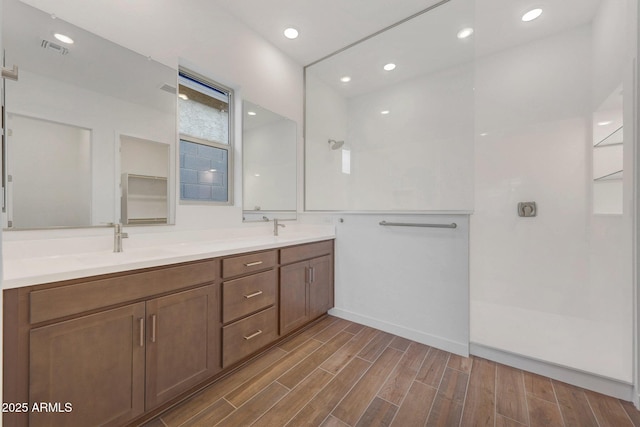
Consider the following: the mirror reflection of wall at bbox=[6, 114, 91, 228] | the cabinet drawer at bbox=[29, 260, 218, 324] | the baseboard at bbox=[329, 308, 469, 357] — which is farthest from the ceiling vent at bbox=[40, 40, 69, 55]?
the baseboard at bbox=[329, 308, 469, 357]

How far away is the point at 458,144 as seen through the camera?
2.50 meters

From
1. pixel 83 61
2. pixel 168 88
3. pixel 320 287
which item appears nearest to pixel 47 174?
pixel 83 61

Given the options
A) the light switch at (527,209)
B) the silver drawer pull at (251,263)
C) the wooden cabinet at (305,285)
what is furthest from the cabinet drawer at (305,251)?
the light switch at (527,209)

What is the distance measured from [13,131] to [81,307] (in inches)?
37.8

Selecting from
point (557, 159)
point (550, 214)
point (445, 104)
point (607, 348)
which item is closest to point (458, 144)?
point (445, 104)

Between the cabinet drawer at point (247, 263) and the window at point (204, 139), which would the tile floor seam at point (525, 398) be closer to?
the cabinet drawer at point (247, 263)

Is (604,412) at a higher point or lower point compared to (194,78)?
lower

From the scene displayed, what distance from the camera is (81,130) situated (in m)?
1.47

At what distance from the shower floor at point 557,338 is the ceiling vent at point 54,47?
3.01m

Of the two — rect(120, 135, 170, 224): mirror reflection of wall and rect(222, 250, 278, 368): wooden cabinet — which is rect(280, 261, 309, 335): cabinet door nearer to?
rect(222, 250, 278, 368): wooden cabinet

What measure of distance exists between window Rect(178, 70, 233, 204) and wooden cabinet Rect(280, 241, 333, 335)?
80cm

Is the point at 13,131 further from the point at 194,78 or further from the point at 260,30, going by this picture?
the point at 260,30

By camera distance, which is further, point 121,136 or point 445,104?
point 445,104

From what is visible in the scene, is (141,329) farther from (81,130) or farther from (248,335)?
(81,130)
